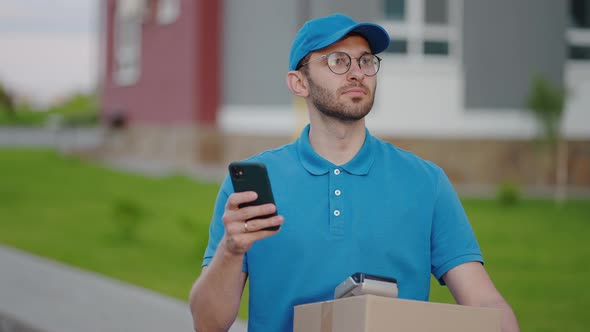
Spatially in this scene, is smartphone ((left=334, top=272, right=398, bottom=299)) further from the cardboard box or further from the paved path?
the paved path

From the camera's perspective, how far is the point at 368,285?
251 cm

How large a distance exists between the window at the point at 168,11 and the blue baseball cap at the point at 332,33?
17443 mm

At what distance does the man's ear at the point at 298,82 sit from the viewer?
119 inches

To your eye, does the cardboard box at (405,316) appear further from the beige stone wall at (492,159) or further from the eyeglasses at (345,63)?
the beige stone wall at (492,159)

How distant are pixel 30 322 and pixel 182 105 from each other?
13534 mm

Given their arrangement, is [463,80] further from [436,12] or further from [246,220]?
[246,220]

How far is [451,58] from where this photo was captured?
17641 mm

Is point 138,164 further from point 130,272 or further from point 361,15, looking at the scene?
point 130,272

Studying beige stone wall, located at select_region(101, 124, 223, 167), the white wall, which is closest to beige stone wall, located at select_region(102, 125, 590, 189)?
the white wall

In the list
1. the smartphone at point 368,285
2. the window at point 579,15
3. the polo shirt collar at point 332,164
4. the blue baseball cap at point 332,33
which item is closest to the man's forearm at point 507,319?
the smartphone at point 368,285

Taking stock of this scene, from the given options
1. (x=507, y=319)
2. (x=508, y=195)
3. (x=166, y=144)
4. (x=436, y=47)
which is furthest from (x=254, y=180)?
(x=166, y=144)

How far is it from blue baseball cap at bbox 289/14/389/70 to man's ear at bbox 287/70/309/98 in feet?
0.16

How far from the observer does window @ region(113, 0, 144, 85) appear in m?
22.5

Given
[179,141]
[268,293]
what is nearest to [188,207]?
[179,141]
